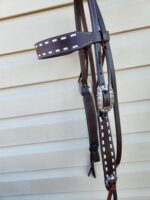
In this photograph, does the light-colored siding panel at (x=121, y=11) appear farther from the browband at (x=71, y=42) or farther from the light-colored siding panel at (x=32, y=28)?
the browband at (x=71, y=42)

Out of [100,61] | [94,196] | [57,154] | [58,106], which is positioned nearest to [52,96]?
[58,106]

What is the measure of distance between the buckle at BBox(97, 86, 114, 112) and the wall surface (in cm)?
26

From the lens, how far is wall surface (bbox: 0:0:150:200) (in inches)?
35.1

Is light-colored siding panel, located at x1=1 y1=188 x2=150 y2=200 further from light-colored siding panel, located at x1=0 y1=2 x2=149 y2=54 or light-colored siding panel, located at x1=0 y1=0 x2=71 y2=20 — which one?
light-colored siding panel, located at x1=0 y1=0 x2=71 y2=20

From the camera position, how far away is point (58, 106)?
100 cm

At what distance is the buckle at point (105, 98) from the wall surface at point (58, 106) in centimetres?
26

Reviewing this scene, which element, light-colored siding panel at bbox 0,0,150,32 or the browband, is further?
light-colored siding panel at bbox 0,0,150,32

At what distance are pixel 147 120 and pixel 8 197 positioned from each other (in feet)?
2.39

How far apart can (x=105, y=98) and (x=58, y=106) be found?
1.18 ft

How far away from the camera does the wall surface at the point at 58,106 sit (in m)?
0.89

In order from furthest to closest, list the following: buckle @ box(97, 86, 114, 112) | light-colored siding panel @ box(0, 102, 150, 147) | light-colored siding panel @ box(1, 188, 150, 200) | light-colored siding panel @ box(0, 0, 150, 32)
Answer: light-colored siding panel @ box(1, 188, 150, 200) < light-colored siding panel @ box(0, 102, 150, 147) < light-colored siding panel @ box(0, 0, 150, 32) < buckle @ box(97, 86, 114, 112)

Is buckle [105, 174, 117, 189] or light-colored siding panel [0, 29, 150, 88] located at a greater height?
light-colored siding panel [0, 29, 150, 88]

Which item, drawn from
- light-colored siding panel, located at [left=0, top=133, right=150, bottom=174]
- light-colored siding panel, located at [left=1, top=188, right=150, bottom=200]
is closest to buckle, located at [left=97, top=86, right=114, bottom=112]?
light-colored siding panel, located at [left=0, top=133, right=150, bottom=174]

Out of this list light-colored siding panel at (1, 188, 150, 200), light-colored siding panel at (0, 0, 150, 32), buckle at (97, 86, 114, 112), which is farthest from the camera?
light-colored siding panel at (1, 188, 150, 200)
